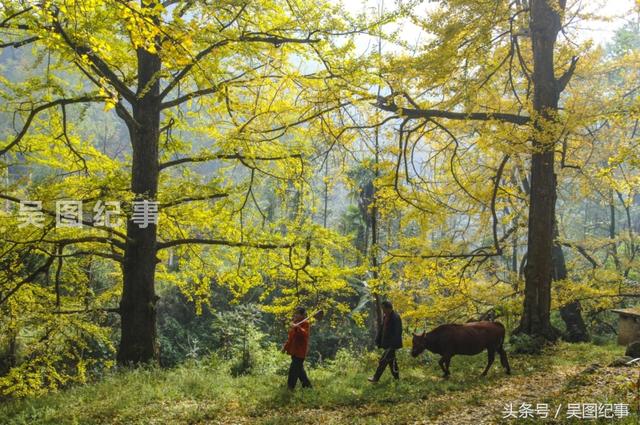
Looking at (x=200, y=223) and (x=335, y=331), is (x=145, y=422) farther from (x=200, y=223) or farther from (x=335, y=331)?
(x=335, y=331)

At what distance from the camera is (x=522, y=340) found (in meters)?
10.5

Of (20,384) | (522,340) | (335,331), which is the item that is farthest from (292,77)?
(335,331)

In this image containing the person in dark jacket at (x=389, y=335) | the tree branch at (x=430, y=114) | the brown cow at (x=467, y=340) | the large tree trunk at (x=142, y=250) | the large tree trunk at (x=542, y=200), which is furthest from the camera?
the large tree trunk at (x=542, y=200)

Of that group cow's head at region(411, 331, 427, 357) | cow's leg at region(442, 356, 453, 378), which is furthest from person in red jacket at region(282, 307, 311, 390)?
cow's leg at region(442, 356, 453, 378)

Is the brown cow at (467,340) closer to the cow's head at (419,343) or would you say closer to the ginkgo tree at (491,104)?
the cow's head at (419,343)

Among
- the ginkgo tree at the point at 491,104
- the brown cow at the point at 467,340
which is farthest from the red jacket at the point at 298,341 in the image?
the ginkgo tree at the point at 491,104

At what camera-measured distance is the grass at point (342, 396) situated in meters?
6.62

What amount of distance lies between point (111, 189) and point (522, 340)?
9.07 meters

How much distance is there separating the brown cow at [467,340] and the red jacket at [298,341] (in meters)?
2.27

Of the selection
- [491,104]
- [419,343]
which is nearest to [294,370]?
[419,343]

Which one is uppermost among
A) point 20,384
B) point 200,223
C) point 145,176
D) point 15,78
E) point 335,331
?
point 15,78

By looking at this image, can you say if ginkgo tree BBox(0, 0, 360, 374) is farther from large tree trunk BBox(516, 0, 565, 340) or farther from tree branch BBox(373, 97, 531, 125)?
large tree trunk BBox(516, 0, 565, 340)

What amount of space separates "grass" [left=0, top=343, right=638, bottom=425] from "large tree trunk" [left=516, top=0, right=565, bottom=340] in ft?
3.17

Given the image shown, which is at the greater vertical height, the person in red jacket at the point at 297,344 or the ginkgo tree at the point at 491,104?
the ginkgo tree at the point at 491,104
